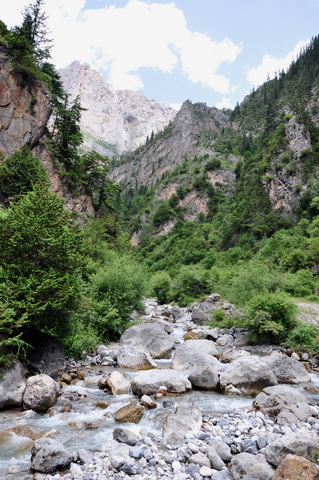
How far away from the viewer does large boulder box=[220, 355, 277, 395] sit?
40.6ft

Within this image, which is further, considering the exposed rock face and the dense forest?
the exposed rock face

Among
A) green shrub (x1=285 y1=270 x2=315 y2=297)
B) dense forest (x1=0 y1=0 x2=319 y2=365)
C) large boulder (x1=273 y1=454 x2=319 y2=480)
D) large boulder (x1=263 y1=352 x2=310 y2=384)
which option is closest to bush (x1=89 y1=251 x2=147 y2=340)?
dense forest (x1=0 y1=0 x2=319 y2=365)

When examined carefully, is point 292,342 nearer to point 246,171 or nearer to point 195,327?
point 195,327

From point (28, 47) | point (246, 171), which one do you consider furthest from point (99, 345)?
point (246, 171)

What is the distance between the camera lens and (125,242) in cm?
4403

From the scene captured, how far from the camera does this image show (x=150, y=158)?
167 metres

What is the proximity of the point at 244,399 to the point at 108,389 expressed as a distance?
18.0ft

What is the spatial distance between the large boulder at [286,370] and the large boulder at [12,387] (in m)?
10.8

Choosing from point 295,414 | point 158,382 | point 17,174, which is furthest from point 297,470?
point 17,174

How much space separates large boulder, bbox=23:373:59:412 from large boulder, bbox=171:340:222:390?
5787 mm

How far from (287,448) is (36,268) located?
1067cm

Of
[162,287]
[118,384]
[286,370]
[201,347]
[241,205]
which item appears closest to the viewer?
[118,384]

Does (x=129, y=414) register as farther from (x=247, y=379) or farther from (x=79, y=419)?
(x=247, y=379)

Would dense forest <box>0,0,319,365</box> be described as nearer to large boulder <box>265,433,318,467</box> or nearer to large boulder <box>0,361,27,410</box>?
large boulder <box>0,361,27,410</box>
